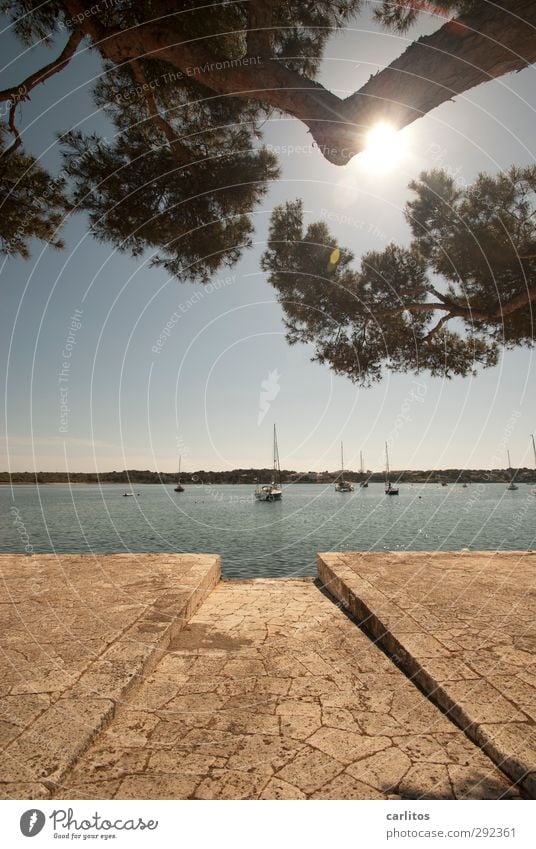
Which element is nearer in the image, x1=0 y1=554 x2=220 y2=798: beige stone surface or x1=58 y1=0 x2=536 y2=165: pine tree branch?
x1=0 y1=554 x2=220 y2=798: beige stone surface

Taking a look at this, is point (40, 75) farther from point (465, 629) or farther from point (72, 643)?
point (465, 629)

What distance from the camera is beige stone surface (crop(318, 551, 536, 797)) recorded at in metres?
2.26

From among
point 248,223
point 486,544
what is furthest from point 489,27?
point 486,544

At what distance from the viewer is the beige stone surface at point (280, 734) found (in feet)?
6.51

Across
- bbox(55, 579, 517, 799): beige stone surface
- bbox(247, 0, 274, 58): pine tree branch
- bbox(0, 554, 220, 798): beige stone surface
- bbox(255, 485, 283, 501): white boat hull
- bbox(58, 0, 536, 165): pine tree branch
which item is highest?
bbox(247, 0, 274, 58): pine tree branch

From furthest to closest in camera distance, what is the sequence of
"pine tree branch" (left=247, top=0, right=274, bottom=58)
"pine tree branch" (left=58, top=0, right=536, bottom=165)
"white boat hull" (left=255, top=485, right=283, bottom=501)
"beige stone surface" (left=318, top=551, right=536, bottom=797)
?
"white boat hull" (left=255, top=485, right=283, bottom=501) → "pine tree branch" (left=247, top=0, right=274, bottom=58) → "pine tree branch" (left=58, top=0, right=536, bottom=165) → "beige stone surface" (left=318, top=551, right=536, bottom=797)

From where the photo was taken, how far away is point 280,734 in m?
2.38

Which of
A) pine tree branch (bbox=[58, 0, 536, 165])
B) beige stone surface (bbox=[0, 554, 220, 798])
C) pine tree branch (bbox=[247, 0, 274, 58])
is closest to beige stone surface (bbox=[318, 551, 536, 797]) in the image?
beige stone surface (bbox=[0, 554, 220, 798])

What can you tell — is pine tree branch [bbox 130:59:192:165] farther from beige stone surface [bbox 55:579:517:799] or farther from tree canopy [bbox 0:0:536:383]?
beige stone surface [bbox 55:579:517:799]

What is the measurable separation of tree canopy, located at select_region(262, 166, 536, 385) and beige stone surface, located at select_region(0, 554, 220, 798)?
544 centimetres

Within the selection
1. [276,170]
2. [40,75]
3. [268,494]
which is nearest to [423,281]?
[276,170]

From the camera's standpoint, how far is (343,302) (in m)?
8.71

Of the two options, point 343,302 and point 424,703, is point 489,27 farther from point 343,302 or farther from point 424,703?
point 343,302

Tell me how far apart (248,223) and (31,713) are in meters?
6.89
